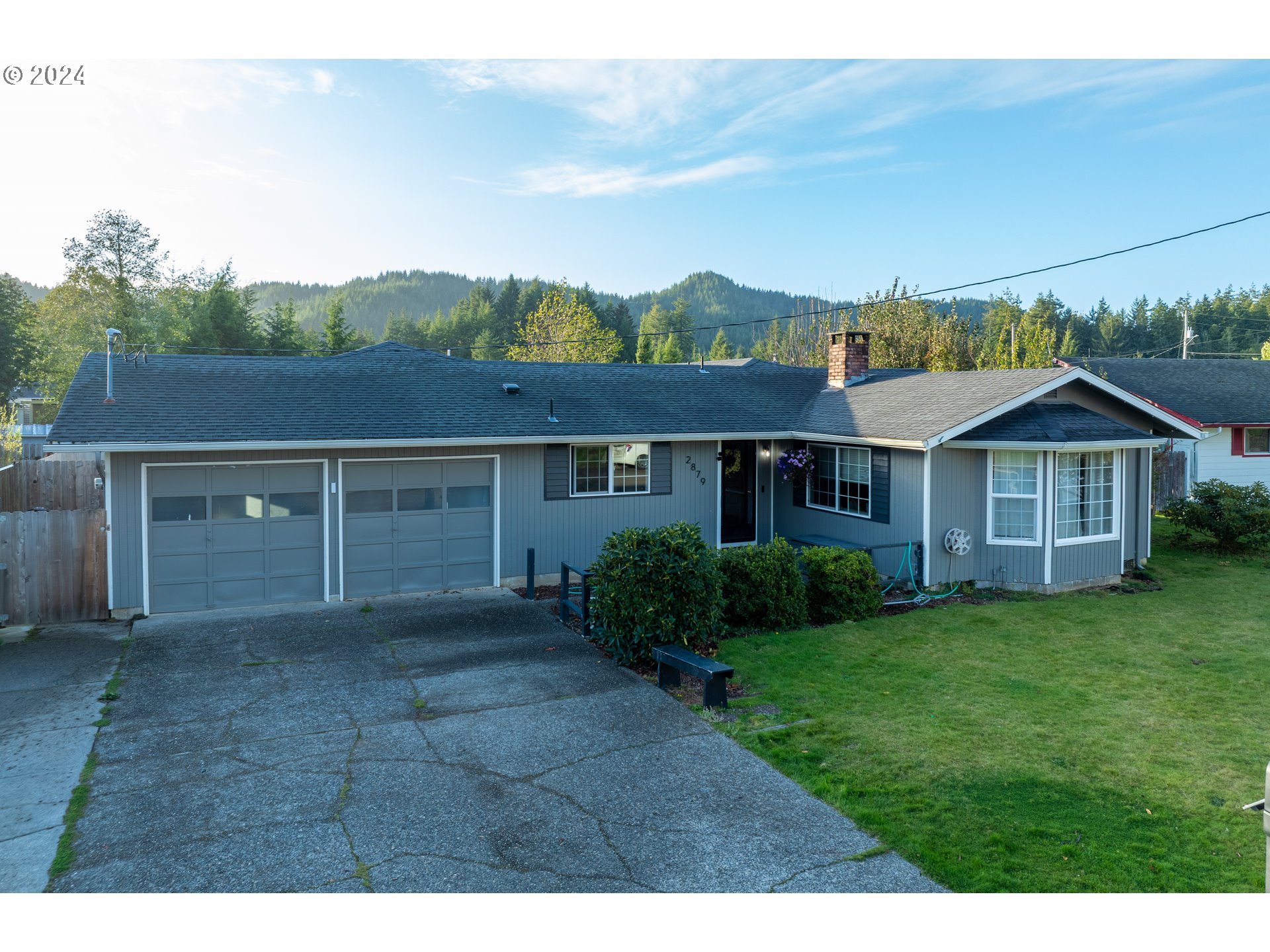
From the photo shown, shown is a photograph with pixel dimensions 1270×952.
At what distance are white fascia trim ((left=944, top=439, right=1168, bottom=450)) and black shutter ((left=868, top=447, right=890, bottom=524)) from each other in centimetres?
110

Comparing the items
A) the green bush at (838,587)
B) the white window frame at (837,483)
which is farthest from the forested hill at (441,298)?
the green bush at (838,587)

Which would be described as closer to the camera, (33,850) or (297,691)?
(33,850)

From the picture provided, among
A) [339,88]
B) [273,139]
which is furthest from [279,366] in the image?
[339,88]

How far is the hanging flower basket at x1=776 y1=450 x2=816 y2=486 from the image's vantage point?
14.9 m

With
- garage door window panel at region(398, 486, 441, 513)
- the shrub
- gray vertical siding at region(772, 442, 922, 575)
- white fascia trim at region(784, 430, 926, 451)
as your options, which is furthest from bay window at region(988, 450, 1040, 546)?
garage door window panel at region(398, 486, 441, 513)

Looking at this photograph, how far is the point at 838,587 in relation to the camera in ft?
35.9

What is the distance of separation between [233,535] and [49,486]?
20.5ft

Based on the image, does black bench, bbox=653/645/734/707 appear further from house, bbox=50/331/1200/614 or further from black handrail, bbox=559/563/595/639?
house, bbox=50/331/1200/614

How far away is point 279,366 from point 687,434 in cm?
722

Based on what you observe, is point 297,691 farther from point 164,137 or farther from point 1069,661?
point 164,137

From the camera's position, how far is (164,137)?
17.0 meters

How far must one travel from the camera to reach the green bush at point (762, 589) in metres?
10.3

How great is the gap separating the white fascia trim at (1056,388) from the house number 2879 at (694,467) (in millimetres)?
4122

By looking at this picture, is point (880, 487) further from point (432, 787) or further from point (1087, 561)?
point (432, 787)
